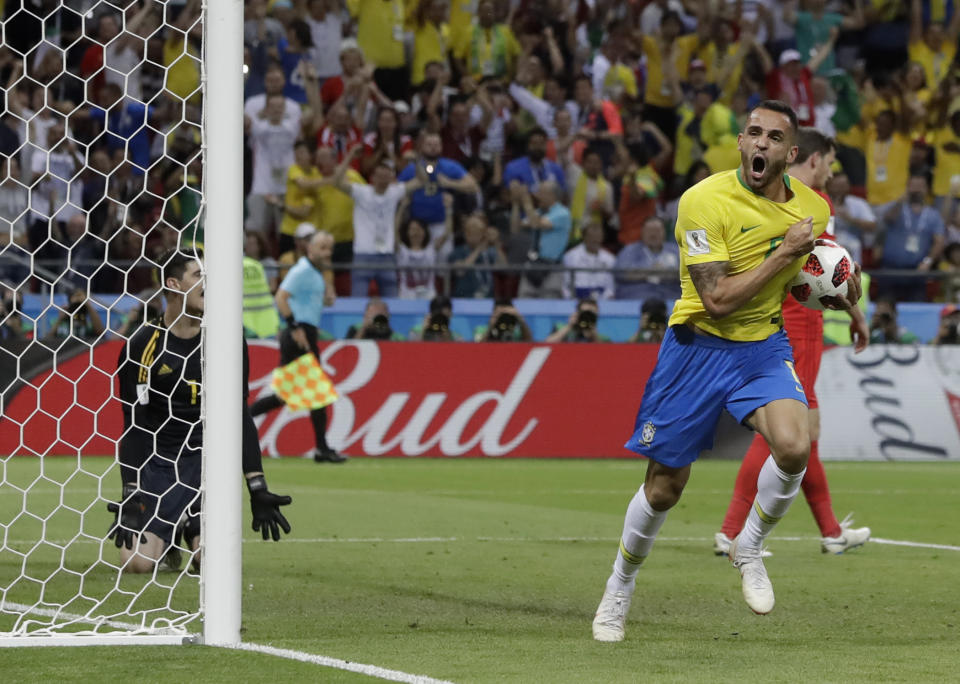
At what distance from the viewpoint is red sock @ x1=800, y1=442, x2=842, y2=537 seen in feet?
29.0

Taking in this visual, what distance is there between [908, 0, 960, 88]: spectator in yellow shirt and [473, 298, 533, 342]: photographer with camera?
25.9 ft

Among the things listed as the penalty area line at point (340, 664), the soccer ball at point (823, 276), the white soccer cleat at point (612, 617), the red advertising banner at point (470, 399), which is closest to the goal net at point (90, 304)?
the penalty area line at point (340, 664)

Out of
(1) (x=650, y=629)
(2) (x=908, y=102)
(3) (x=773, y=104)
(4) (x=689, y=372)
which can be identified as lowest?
(2) (x=908, y=102)

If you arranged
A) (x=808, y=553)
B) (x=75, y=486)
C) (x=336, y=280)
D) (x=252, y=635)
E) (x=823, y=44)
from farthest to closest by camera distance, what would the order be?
(x=823, y=44), (x=336, y=280), (x=75, y=486), (x=808, y=553), (x=252, y=635)

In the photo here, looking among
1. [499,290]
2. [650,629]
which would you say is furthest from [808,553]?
[499,290]

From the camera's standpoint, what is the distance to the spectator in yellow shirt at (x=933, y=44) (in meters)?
21.2

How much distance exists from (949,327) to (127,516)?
37.1 ft

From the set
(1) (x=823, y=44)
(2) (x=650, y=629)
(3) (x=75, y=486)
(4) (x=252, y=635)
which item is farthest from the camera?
(1) (x=823, y=44)

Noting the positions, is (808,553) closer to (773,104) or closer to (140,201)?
(773,104)

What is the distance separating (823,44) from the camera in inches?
826

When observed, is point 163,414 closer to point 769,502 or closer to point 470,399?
point 769,502

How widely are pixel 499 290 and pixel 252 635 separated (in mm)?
10914

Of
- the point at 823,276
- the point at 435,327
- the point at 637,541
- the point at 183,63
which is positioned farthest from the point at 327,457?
the point at 637,541

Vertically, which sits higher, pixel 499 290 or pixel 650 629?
pixel 650 629
